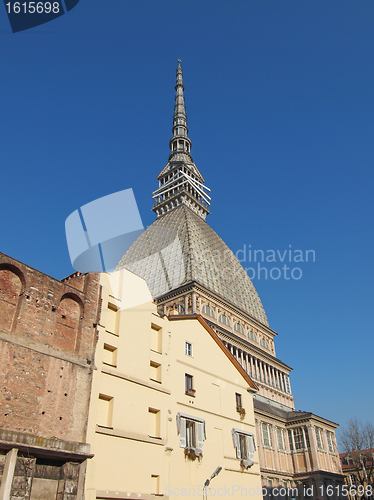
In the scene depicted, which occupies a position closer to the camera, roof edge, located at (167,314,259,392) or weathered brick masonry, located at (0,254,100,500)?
weathered brick masonry, located at (0,254,100,500)

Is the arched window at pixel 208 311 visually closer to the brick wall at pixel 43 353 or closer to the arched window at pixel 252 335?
the arched window at pixel 252 335


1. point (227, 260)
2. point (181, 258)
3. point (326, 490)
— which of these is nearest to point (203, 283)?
point (181, 258)

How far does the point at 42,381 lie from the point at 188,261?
55.2 m

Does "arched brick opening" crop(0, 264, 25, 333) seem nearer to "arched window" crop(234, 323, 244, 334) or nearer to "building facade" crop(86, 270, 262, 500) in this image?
"building facade" crop(86, 270, 262, 500)

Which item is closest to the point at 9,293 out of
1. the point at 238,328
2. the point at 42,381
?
the point at 42,381

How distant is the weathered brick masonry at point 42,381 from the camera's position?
55.7 ft

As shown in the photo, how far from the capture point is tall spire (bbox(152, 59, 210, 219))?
343ft

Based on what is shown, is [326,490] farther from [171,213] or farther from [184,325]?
[171,213]

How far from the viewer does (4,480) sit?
52.0 ft

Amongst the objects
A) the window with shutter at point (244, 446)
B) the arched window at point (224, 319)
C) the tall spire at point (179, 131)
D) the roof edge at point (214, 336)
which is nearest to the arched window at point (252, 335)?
the arched window at point (224, 319)

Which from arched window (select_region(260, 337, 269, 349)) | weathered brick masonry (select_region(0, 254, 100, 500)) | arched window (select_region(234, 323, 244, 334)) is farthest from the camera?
arched window (select_region(260, 337, 269, 349))

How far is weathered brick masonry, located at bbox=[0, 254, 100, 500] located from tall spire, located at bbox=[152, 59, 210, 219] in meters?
81.2

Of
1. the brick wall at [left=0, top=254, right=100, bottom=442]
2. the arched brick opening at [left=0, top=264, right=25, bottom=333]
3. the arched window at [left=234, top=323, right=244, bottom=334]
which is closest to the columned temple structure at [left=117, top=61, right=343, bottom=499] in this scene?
the arched window at [left=234, top=323, right=244, bottom=334]

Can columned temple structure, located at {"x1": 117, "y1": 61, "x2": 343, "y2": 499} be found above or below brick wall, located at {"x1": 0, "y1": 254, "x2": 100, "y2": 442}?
above
